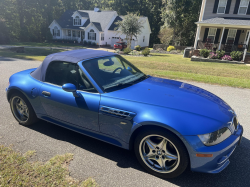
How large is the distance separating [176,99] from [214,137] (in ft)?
2.55

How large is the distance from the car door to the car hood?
14.8 inches

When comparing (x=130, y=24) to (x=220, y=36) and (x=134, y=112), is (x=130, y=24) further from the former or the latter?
(x=134, y=112)

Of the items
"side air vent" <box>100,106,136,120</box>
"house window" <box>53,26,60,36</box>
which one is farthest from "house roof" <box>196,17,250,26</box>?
"house window" <box>53,26,60,36</box>

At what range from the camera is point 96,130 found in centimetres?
305

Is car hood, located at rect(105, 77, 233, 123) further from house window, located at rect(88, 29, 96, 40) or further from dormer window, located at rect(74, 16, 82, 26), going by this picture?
dormer window, located at rect(74, 16, 82, 26)

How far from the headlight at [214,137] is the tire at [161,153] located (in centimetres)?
27

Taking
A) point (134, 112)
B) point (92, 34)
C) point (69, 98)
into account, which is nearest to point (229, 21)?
point (134, 112)

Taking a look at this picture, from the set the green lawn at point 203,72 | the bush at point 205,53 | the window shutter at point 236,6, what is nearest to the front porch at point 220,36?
the window shutter at point 236,6

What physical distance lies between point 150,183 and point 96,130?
1.15m

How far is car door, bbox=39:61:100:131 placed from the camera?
3.01 meters

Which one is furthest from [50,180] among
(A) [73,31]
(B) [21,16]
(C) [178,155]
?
(B) [21,16]

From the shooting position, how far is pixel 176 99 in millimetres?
2887

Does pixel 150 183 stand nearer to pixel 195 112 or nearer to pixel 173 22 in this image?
pixel 195 112

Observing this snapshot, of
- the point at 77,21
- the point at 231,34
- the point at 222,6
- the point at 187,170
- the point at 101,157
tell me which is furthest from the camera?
the point at 77,21
